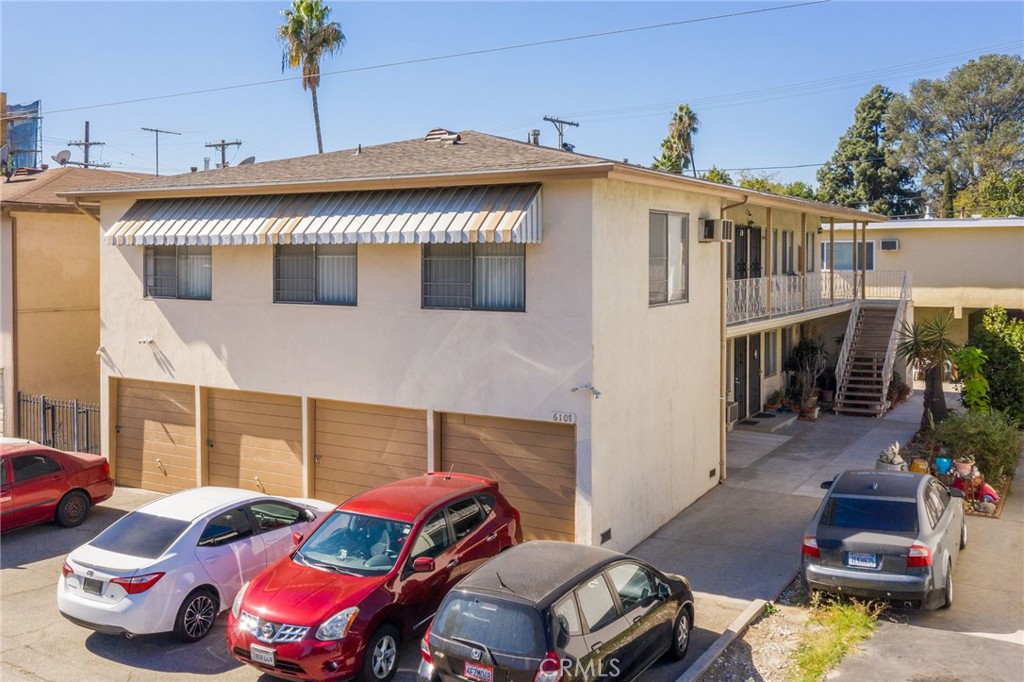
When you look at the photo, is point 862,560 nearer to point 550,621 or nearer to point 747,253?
point 550,621

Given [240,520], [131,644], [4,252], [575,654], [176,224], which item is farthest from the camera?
[4,252]

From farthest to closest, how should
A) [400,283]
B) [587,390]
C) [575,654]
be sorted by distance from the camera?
[400,283], [587,390], [575,654]

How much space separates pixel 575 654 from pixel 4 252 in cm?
1615

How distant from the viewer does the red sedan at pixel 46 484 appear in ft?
43.5

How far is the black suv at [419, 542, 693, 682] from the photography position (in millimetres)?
7156

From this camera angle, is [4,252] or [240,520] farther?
[4,252]

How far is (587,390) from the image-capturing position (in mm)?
11633

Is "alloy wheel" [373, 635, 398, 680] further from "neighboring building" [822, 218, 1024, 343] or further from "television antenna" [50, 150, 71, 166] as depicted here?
"neighboring building" [822, 218, 1024, 343]

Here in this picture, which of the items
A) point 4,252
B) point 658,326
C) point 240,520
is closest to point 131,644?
point 240,520

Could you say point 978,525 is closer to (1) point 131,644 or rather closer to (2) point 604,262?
(2) point 604,262

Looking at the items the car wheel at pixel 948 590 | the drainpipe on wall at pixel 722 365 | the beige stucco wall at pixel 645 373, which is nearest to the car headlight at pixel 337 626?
the beige stucco wall at pixel 645 373

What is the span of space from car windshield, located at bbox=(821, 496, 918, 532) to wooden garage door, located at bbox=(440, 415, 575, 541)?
3.32 m

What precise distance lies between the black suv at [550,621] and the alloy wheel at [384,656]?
107cm

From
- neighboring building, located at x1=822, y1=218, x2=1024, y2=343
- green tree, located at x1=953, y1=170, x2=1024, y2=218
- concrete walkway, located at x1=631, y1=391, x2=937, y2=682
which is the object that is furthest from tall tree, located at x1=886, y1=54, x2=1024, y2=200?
concrete walkway, located at x1=631, y1=391, x2=937, y2=682
